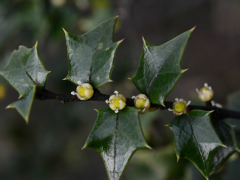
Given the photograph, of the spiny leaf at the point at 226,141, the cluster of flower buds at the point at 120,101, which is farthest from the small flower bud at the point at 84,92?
the spiny leaf at the point at 226,141

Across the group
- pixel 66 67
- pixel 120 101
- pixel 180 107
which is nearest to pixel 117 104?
pixel 120 101

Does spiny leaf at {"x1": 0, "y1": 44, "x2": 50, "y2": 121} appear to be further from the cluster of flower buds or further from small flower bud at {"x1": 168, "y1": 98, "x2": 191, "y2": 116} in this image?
small flower bud at {"x1": 168, "y1": 98, "x2": 191, "y2": 116}

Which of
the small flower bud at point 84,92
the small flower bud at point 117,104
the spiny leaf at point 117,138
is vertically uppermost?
the small flower bud at point 84,92

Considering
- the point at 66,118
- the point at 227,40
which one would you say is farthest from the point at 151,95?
the point at 227,40

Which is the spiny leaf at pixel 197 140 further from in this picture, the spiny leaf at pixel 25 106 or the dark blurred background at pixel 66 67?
the dark blurred background at pixel 66 67

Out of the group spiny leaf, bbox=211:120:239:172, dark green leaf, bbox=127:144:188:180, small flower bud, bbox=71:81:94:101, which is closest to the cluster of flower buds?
small flower bud, bbox=71:81:94:101

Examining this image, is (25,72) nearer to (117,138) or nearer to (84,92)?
(84,92)
